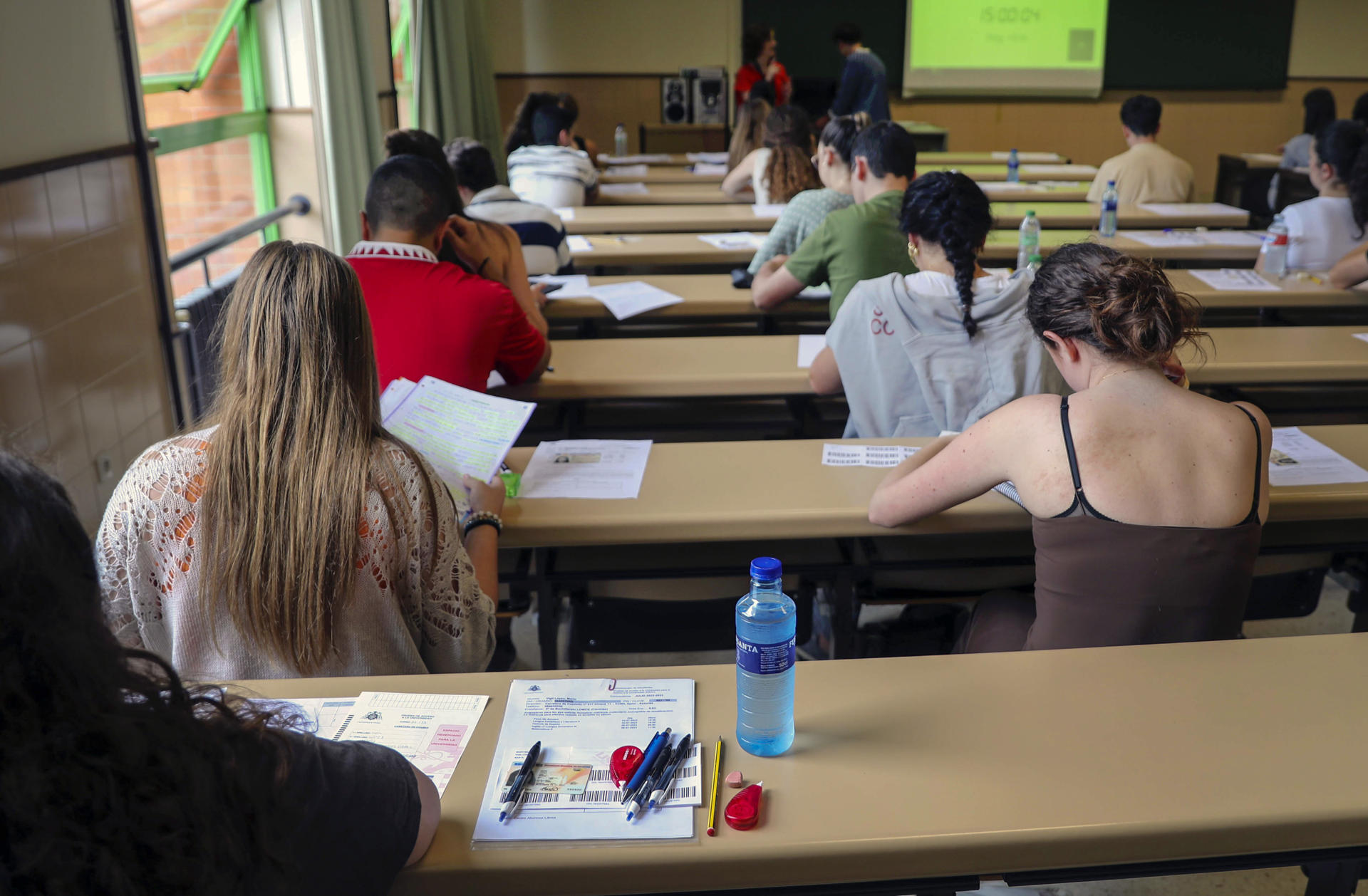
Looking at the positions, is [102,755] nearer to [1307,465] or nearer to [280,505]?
[280,505]

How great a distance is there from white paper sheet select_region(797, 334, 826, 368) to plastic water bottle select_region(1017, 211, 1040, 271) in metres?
1.47

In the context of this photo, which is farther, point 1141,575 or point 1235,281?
point 1235,281

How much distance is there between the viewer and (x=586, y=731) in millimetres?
1232

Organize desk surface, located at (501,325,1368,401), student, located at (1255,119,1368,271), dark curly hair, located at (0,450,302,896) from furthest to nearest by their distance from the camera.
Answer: student, located at (1255,119,1368,271) < desk surface, located at (501,325,1368,401) < dark curly hair, located at (0,450,302,896)

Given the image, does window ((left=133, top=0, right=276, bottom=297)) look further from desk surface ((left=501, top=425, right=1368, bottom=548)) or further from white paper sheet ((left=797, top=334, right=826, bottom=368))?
desk surface ((left=501, top=425, right=1368, bottom=548))

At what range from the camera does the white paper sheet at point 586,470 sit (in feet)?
6.51

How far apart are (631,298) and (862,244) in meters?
0.83

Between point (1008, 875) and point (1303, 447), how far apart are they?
1561mm

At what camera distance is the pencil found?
3.52 feet

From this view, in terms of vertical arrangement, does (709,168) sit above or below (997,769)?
above

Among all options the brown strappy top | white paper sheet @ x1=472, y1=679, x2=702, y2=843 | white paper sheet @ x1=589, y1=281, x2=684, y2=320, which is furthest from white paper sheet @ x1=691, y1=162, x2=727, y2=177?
white paper sheet @ x1=472, y1=679, x2=702, y2=843

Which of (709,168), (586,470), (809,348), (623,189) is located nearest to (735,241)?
(809,348)

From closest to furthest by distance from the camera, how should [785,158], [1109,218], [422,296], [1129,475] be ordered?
[1129,475] → [422,296] → [1109,218] → [785,158]

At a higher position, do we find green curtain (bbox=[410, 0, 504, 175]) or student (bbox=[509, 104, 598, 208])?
green curtain (bbox=[410, 0, 504, 175])
